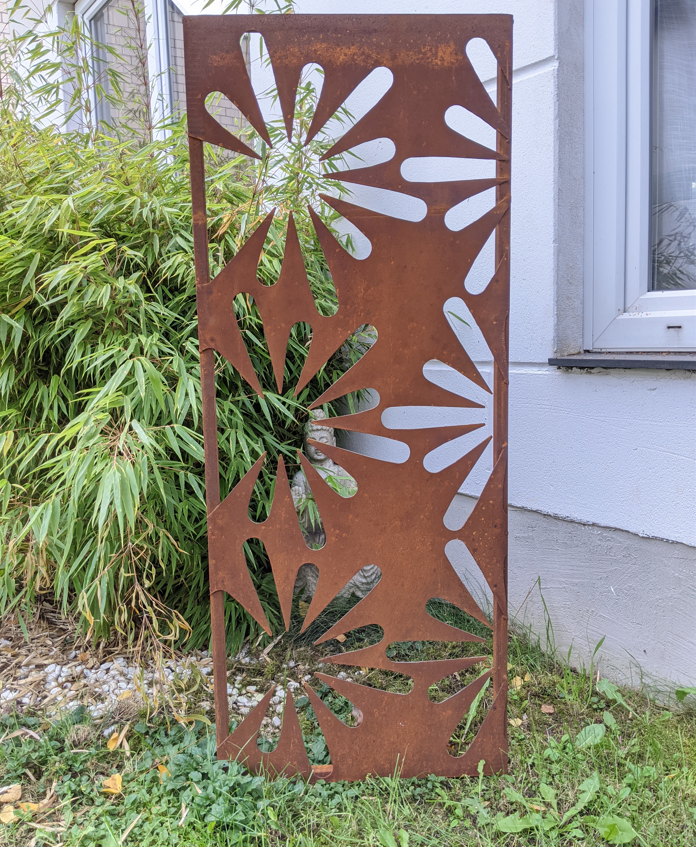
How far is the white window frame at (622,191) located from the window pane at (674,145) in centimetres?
3

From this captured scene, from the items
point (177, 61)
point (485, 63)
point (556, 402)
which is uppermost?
point (177, 61)

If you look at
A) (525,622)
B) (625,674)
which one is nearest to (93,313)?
(525,622)

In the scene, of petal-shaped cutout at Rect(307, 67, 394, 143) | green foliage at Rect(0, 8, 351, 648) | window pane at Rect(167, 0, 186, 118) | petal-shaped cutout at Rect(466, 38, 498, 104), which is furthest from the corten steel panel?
window pane at Rect(167, 0, 186, 118)

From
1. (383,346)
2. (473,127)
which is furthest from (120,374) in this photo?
(473,127)

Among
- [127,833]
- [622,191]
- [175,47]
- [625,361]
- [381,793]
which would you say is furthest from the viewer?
[175,47]

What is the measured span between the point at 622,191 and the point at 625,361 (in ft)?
1.85

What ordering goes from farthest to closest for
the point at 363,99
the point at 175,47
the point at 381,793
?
the point at 175,47 < the point at 363,99 < the point at 381,793

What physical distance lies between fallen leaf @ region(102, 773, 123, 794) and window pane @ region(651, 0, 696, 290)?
209cm

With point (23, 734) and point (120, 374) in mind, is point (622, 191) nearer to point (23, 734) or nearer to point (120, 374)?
point (120, 374)

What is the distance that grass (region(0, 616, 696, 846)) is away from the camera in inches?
54.7

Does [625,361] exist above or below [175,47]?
below

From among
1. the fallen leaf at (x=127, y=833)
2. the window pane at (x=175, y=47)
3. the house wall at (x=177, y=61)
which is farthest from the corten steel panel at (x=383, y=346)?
the window pane at (x=175, y=47)

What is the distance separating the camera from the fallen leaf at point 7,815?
1485 millimetres

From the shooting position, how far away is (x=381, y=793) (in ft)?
5.04
